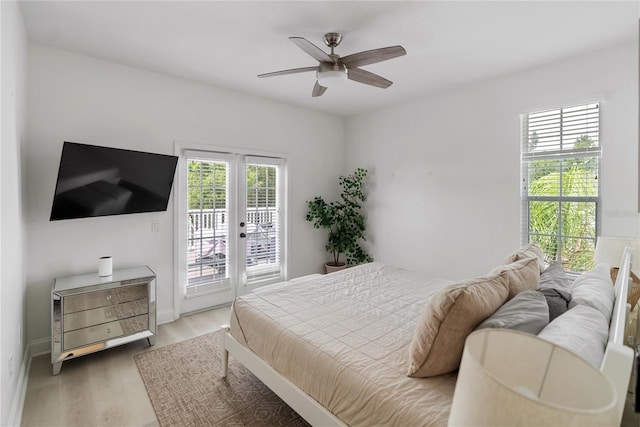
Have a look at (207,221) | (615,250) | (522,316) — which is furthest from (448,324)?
(207,221)

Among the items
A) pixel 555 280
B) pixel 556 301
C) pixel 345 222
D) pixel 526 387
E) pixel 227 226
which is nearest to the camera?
pixel 526 387

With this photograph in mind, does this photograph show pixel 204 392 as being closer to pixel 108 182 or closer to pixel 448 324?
pixel 448 324

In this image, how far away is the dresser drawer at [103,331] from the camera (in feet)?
8.33

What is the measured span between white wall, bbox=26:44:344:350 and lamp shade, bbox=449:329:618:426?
345 centimetres

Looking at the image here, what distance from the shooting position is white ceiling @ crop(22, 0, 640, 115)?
2225mm

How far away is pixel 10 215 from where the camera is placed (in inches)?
74.9

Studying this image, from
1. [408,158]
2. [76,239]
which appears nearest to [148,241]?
[76,239]

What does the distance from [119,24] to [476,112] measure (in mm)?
3657

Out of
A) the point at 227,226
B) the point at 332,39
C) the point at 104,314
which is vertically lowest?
the point at 104,314

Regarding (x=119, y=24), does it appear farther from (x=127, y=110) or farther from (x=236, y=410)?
(x=236, y=410)

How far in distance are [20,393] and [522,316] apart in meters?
3.11

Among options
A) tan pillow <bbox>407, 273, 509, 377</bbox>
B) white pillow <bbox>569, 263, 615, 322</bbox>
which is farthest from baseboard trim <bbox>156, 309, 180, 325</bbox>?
white pillow <bbox>569, 263, 615, 322</bbox>

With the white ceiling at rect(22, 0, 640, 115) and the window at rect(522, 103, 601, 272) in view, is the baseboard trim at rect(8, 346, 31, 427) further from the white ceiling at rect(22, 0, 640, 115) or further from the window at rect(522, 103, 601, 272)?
the window at rect(522, 103, 601, 272)

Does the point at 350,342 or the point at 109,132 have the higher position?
the point at 109,132
